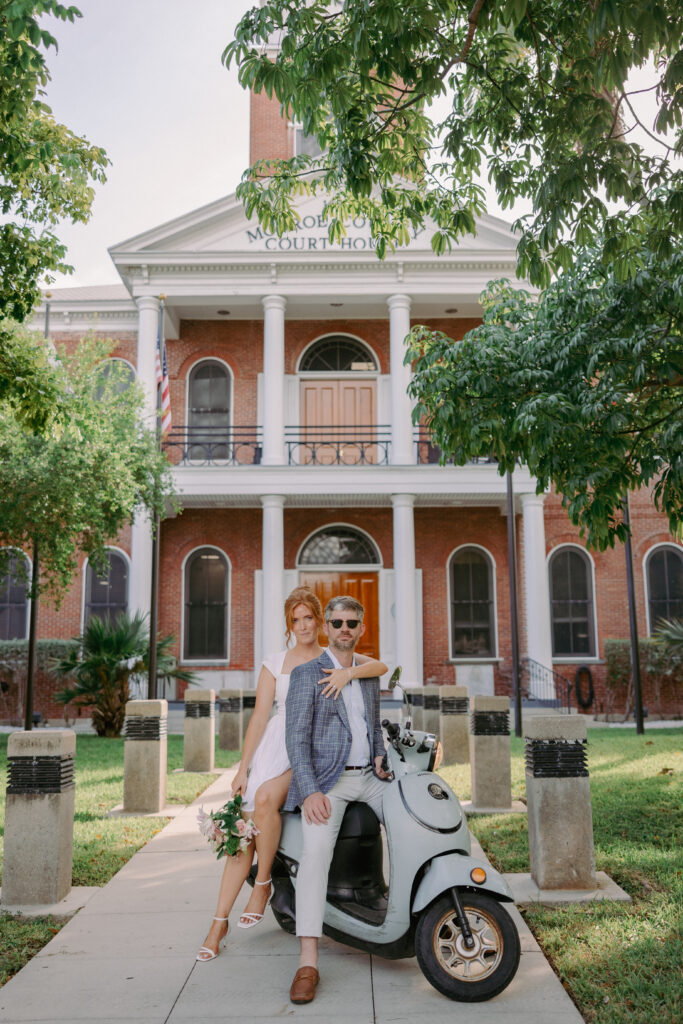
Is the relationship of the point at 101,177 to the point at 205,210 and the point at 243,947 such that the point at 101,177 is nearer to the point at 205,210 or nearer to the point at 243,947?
the point at 243,947

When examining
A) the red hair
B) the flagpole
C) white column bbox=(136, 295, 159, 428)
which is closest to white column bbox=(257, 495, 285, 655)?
white column bbox=(136, 295, 159, 428)

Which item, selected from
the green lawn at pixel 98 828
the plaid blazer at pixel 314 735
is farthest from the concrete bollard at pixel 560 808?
the green lawn at pixel 98 828

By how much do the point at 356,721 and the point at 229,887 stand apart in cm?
101

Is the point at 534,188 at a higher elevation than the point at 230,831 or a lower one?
higher

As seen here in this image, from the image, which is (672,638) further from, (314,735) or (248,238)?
(314,735)

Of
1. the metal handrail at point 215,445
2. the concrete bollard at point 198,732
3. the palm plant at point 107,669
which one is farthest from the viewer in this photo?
the metal handrail at point 215,445

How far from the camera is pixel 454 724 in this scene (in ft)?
36.7

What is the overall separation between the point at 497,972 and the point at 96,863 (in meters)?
3.67

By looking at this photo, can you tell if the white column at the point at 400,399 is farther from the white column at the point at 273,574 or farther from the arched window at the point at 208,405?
the arched window at the point at 208,405

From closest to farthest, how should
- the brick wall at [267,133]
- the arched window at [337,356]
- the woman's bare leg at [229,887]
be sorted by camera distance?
the woman's bare leg at [229,887]
the arched window at [337,356]
the brick wall at [267,133]

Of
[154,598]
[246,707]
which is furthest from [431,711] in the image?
[154,598]

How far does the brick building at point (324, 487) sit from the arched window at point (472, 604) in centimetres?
4

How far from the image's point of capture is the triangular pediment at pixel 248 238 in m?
21.5

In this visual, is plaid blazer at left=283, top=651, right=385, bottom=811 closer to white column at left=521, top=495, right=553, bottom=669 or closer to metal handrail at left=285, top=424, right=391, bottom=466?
white column at left=521, top=495, right=553, bottom=669
